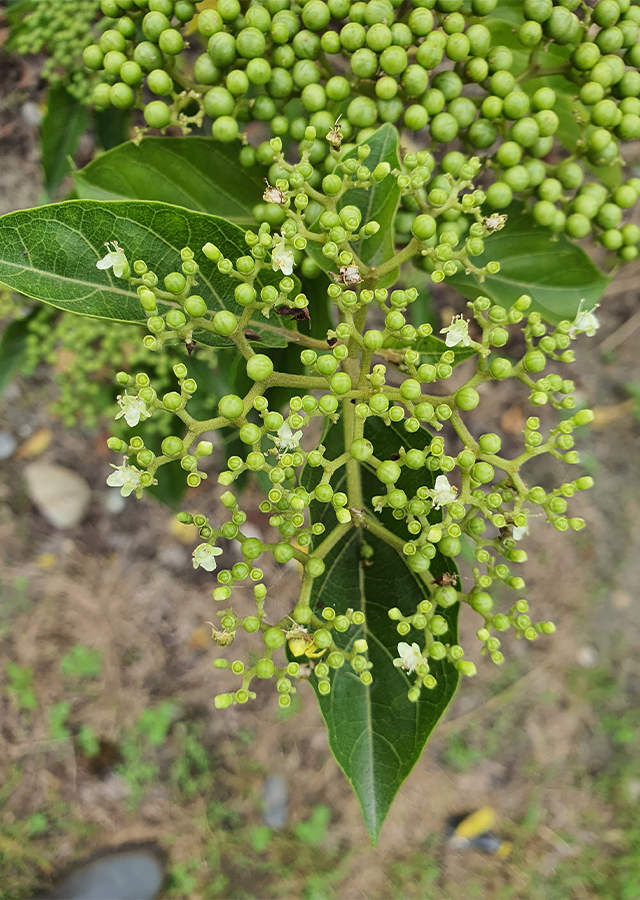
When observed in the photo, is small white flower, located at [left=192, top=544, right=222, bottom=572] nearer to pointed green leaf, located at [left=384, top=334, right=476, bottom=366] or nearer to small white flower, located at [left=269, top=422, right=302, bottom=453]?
small white flower, located at [left=269, top=422, right=302, bottom=453]

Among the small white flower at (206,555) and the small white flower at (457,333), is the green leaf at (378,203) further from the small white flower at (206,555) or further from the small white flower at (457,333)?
the small white flower at (206,555)

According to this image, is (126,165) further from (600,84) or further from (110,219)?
(600,84)

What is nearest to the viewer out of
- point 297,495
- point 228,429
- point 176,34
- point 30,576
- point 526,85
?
point 297,495

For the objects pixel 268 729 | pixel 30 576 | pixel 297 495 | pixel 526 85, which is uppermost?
pixel 526 85

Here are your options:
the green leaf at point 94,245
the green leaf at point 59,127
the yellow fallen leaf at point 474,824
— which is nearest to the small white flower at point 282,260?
the green leaf at point 94,245

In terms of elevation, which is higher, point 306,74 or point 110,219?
point 306,74

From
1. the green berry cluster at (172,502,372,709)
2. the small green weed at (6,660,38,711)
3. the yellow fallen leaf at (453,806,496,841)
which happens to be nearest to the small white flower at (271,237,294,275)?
the green berry cluster at (172,502,372,709)

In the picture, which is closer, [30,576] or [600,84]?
[600,84]

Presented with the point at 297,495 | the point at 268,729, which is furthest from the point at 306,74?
the point at 268,729
